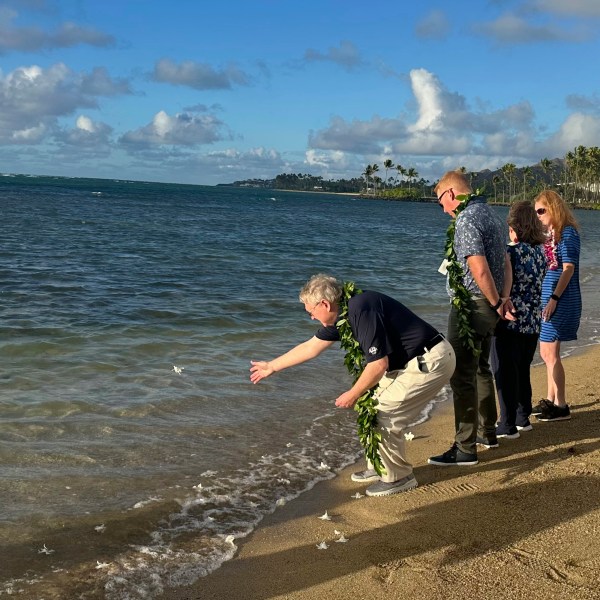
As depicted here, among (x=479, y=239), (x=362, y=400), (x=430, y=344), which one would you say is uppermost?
(x=479, y=239)

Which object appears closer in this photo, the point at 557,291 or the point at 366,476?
the point at 366,476

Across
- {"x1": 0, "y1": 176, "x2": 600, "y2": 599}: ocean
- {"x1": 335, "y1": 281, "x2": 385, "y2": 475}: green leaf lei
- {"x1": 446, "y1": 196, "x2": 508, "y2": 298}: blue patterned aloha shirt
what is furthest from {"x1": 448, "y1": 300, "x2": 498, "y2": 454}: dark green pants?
{"x1": 0, "y1": 176, "x2": 600, "y2": 599}: ocean

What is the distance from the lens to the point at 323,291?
485cm

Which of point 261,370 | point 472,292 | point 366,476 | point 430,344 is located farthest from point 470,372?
point 261,370

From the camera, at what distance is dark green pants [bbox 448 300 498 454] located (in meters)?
5.60

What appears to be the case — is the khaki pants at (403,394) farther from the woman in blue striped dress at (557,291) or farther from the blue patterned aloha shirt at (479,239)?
the woman in blue striped dress at (557,291)

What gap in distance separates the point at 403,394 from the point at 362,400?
317 millimetres

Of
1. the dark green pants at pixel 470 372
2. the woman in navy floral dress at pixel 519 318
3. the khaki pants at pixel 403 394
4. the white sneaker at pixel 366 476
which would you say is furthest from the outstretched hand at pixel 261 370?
the woman in navy floral dress at pixel 519 318

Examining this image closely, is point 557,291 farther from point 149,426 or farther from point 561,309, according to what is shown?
point 149,426

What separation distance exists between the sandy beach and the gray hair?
156 cm

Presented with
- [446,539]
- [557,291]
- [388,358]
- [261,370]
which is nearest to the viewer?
[446,539]

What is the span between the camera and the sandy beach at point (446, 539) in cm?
388

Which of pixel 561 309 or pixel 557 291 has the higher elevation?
pixel 557 291

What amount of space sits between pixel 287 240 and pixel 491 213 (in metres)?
31.2
